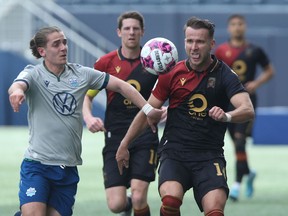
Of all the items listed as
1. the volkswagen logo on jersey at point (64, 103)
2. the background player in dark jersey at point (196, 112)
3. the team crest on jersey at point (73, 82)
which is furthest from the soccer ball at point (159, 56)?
the volkswagen logo on jersey at point (64, 103)

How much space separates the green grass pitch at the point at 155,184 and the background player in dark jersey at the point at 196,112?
3.30 metres

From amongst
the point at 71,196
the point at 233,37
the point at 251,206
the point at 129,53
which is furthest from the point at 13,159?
the point at 71,196

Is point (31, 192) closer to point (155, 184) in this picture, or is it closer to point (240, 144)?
point (240, 144)

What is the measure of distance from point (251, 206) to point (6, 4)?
825 inches

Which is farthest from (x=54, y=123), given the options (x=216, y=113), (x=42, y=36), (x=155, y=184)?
(x=155, y=184)

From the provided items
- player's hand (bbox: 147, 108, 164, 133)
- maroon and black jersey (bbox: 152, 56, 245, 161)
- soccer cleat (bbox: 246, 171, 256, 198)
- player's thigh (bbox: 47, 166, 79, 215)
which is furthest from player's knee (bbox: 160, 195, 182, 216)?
soccer cleat (bbox: 246, 171, 256, 198)

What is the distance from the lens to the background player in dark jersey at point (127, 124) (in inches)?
421

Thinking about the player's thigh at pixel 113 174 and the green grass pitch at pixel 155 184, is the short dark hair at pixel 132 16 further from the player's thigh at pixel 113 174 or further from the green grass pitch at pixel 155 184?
the green grass pitch at pixel 155 184

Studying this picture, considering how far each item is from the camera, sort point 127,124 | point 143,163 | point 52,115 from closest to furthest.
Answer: point 52,115
point 143,163
point 127,124

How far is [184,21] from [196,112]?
2340 cm

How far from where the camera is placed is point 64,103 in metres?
8.98

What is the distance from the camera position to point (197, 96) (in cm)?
893

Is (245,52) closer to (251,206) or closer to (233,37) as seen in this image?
(233,37)

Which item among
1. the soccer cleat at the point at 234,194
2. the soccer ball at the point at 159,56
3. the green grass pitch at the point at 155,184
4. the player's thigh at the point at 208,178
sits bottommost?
the green grass pitch at the point at 155,184
